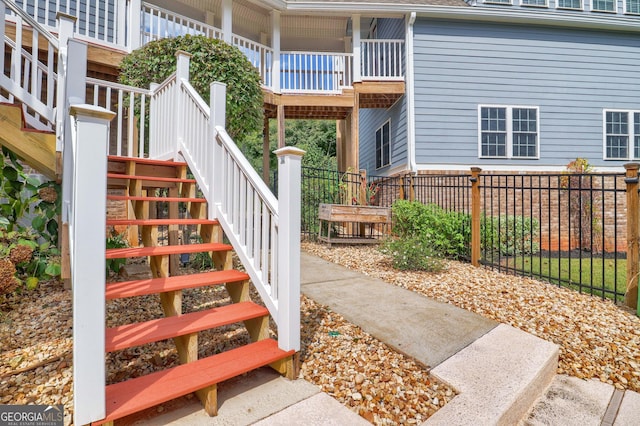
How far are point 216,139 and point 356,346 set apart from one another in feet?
7.22

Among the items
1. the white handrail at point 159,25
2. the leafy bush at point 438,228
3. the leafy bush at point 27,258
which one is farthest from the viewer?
the white handrail at point 159,25

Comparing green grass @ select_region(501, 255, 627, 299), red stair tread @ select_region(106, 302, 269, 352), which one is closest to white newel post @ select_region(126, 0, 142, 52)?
red stair tread @ select_region(106, 302, 269, 352)

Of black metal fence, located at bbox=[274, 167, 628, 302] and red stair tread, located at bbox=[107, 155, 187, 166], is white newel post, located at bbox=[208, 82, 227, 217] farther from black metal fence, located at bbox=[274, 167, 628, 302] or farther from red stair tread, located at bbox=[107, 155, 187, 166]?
black metal fence, located at bbox=[274, 167, 628, 302]

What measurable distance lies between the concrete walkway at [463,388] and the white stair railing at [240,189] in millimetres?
361

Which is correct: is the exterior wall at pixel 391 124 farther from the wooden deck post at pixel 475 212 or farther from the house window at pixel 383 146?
the wooden deck post at pixel 475 212

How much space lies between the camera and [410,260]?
466 cm

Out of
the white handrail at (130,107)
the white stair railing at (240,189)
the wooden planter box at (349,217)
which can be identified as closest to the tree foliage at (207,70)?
the white handrail at (130,107)

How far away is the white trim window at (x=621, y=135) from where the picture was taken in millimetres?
9258

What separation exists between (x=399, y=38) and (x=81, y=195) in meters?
9.67

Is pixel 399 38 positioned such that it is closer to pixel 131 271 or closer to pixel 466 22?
pixel 466 22

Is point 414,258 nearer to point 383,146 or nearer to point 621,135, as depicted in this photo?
point 383,146

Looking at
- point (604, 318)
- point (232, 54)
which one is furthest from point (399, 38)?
point (604, 318)

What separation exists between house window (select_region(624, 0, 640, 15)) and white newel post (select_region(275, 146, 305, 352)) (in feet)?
41.3

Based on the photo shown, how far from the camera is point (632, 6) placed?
30.8 ft
